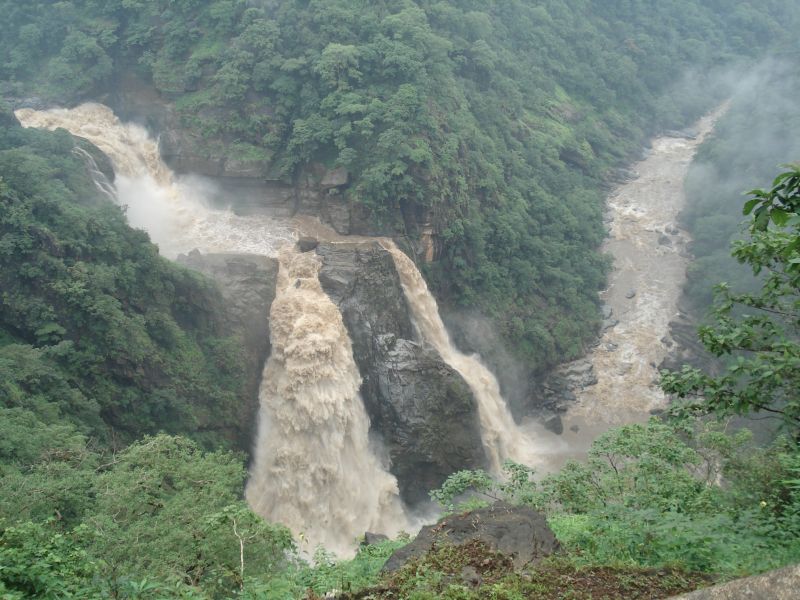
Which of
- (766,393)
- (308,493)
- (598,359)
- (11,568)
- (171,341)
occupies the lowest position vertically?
(598,359)

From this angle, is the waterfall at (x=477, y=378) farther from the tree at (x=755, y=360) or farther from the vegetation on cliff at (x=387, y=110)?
the tree at (x=755, y=360)

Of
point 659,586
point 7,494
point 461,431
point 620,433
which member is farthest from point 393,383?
point 659,586

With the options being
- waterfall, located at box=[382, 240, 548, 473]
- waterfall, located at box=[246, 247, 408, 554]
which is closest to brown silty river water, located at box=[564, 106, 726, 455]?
waterfall, located at box=[382, 240, 548, 473]

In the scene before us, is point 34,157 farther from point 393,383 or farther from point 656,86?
point 656,86

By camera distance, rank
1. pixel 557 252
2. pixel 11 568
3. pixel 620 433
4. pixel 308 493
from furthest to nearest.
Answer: pixel 557 252, pixel 308 493, pixel 620 433, pixel 11 568

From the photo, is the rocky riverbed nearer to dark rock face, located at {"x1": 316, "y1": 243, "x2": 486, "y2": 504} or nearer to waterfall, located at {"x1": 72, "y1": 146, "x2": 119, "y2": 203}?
dark rock face, located at {"x1": 316, "y1": 243, "x2": 486, "y2": 504}

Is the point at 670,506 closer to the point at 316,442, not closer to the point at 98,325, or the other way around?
the point at 316,442

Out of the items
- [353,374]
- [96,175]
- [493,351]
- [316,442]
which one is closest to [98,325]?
[316,442]
